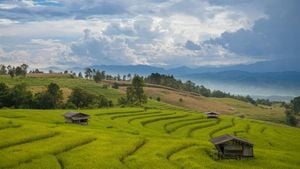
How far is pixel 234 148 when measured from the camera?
7675 centimetres

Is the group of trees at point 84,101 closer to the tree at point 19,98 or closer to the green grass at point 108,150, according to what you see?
the tree at point 19,98

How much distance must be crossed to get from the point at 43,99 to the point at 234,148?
99.9m

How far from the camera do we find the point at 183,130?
372 ft

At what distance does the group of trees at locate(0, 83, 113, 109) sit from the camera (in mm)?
148750

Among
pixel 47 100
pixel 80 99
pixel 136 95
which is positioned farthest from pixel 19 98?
pixel 136 95

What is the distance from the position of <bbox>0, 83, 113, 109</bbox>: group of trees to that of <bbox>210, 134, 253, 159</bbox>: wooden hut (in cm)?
9216

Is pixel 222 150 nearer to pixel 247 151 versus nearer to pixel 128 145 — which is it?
pixel 247 151

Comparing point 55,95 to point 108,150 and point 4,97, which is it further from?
point 108,150

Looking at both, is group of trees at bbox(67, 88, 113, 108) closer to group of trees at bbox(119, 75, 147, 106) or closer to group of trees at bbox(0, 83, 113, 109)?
A: group of trees at bbox(0, 83, 113, 109)

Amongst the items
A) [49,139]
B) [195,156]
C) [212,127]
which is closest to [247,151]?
[195,156]

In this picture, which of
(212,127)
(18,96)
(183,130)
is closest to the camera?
(183,130)

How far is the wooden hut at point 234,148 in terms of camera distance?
251ft

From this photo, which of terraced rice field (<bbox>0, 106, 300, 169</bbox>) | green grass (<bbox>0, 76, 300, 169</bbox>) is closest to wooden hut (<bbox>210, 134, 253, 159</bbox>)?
terraced rice field (<bbox>0, 106, 300, 169</bbox>)

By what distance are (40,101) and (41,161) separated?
103 m
